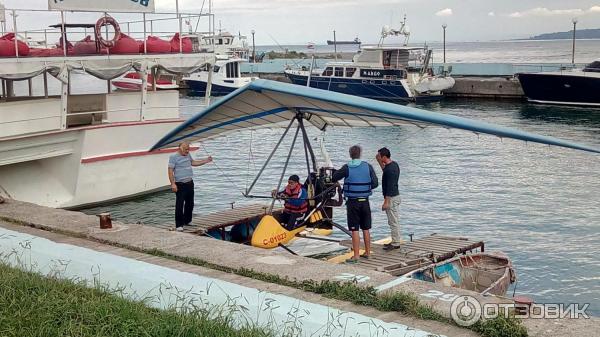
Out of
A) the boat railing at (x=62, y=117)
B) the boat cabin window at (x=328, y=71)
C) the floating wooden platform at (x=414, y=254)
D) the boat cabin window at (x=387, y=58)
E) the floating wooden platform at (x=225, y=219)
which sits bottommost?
the floating wooden platform at (x=414, y=254)

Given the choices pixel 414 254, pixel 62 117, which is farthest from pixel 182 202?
pixel 62 117

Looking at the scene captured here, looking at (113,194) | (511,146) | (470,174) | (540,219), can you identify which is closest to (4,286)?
(113,194)

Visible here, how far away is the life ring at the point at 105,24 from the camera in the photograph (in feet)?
60.1

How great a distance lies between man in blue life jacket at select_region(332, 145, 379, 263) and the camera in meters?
10.9

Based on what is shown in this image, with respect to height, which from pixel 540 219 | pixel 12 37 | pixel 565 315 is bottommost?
pixel 540 219

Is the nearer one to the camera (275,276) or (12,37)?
(275,276)

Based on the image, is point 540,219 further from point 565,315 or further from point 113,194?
point 565,315

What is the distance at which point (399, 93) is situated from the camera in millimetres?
51625

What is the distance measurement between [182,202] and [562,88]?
38879 mm

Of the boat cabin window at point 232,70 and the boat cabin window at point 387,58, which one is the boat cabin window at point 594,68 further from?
the boat cabin window at point 232,70

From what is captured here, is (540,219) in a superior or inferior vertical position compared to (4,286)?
inferior

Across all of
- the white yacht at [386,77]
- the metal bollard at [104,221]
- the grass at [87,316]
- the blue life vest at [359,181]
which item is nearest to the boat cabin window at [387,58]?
the white yacht at [386,77]

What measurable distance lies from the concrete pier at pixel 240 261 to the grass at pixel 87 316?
1.46m

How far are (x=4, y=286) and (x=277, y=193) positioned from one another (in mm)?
5661
